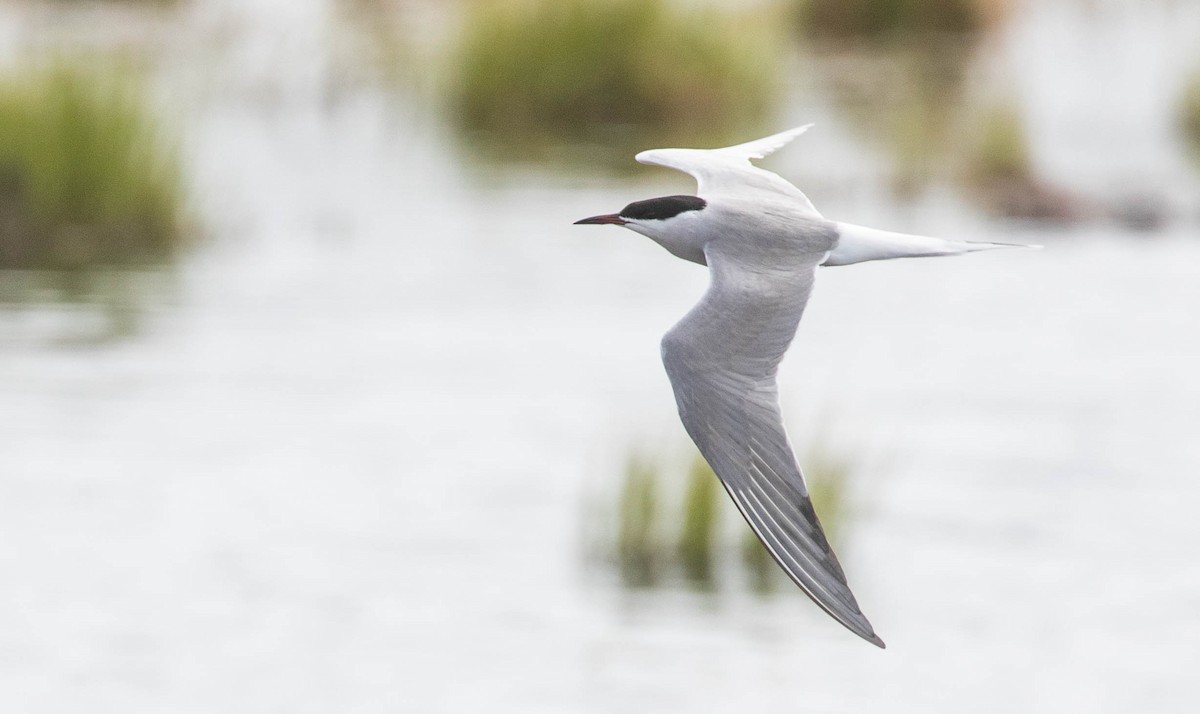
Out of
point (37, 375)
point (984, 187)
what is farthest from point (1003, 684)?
point (984, 187)

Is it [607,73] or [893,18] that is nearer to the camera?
[607,73]

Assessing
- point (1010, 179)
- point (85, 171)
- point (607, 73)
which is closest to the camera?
point (85, 171)

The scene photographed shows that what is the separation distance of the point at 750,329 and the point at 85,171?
15.5 m

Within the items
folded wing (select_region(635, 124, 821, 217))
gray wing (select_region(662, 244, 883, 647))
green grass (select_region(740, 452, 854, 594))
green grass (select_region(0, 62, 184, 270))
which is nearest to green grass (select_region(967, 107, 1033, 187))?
green grass (select_region(0, 62, 184, 270))

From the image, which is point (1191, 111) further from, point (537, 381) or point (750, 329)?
point (750, 329)

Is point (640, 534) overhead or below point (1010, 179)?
overhead

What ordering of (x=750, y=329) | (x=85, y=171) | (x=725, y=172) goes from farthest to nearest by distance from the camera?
(x=85, y=171)
(x=725, y=172)
(x=750, y=329)

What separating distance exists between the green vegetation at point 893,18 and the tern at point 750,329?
34.6m

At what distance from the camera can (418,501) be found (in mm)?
16484

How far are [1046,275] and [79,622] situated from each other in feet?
45.9

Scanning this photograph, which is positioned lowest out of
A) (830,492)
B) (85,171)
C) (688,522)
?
(688,522)

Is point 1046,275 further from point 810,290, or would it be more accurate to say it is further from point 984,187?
point 810,290

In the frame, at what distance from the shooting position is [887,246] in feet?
16.8

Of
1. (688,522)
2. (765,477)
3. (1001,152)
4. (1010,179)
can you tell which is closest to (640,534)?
(688,522)
